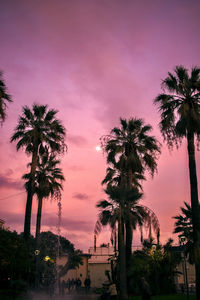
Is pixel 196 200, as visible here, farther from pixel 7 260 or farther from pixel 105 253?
pixel 105 253

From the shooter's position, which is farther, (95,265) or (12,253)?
(95,265)

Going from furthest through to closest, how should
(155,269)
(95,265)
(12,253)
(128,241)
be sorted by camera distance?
(95,265), (128,241), (155,269), (12,253)

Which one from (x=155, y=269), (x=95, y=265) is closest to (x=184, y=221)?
(x=155, y=269)

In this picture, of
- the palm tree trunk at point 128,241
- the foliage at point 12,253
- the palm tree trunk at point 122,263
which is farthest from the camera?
the palm tree trunk at point 128,241

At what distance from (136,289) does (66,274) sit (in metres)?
39.1

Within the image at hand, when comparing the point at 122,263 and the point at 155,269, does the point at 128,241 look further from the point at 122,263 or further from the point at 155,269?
the point at 122,263

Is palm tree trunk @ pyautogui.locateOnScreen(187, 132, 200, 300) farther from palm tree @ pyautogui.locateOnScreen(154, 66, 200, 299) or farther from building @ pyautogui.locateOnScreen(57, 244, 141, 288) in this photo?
building @ pyautogui.locateOnScreen(57, 244, 141, 288)

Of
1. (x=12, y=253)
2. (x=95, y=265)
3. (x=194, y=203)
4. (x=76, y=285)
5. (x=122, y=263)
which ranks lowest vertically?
(x=76, y=285)

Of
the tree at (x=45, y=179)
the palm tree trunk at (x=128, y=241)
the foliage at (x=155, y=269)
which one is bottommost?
the foliage at (x=155, y=269)

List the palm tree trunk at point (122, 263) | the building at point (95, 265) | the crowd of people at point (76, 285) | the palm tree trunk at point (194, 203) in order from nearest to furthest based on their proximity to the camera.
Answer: the palm tree trunk at point (194, 203) < the palm tree trunk at point (122, 263) < the crowd of people at point (76, 285) < the building at point (95, 265)

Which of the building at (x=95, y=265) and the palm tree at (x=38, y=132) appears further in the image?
the building at (x=95, y=265)

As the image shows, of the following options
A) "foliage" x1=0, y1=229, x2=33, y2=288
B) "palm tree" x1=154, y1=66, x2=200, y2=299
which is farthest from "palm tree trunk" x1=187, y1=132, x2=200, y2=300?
"foliage" x1=0, y1=229, x2=33, y2=288

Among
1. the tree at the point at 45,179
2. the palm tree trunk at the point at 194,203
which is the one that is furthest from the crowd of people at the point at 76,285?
the palm tree trunk at the point at 194,203

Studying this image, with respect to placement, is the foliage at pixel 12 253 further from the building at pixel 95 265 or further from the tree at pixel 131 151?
the building at pixel 95 265
